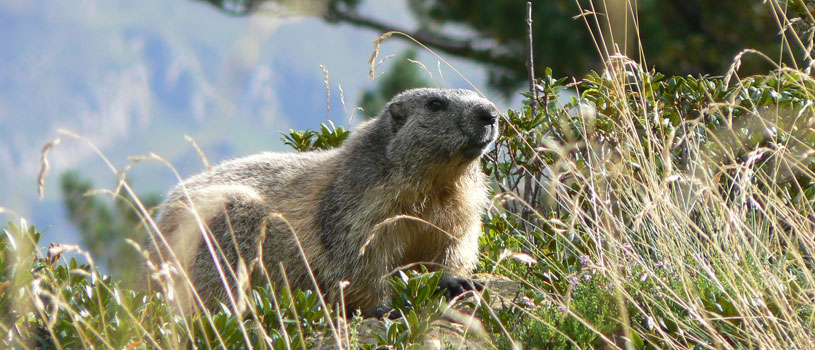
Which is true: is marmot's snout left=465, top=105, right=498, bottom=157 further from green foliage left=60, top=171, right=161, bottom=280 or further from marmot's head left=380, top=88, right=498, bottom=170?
green foliage left=60, top=171, right=161, bottom=280

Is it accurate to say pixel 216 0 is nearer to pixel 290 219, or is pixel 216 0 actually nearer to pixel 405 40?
pixel 405 40

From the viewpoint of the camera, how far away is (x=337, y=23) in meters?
16.5

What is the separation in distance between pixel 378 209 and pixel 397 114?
0.64m

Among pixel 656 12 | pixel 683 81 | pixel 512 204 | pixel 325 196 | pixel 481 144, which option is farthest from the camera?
pixel 656 12

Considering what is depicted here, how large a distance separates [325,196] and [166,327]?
4.98 feet

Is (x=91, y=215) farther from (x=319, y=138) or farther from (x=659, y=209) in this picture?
(x=659, y=209)

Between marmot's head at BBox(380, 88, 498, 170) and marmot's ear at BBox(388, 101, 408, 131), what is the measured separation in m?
0.05

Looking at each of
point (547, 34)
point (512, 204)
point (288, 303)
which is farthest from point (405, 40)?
point (288, 303)

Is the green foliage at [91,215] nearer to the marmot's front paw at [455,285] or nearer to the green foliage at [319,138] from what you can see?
the green foliage at [319,138]

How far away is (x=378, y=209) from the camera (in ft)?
14.5

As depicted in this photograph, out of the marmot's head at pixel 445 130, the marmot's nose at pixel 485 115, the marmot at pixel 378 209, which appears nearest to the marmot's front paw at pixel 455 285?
the marmot at pixel 378 209

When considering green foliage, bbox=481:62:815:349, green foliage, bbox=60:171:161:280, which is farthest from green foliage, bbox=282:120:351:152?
green foliage, bbox=60:171:161:280

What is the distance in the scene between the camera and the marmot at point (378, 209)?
4.37m

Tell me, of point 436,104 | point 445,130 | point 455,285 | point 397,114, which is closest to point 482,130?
point 445,130
